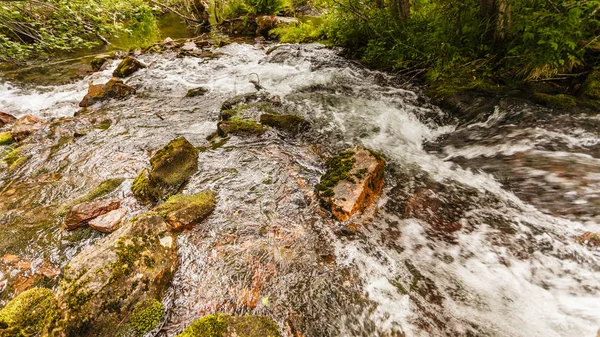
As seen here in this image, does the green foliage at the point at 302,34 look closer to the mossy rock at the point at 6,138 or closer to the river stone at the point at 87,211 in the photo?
the mossy rock at the point at 6,138

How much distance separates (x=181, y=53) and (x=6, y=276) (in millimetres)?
10400

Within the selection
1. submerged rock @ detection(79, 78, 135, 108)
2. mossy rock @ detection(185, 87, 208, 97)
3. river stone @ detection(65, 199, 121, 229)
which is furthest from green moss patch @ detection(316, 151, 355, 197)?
submerged rock @ detection(79, 78, 135, 108)

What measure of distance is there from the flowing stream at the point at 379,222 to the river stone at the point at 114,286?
0.23 metres

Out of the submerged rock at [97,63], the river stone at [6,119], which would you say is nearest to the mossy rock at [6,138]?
the river stone at [6,119]

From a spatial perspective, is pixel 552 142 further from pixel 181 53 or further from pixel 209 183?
pixel 181 53

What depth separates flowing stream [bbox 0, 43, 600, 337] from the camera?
7.73ft

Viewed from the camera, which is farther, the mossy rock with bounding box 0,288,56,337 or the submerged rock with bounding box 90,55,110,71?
the submerged rock with bounding box 90,55,110,71

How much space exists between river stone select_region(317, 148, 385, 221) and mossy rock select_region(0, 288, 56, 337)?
2.76m

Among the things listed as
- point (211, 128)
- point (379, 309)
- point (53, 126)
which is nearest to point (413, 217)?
point (379, 309)

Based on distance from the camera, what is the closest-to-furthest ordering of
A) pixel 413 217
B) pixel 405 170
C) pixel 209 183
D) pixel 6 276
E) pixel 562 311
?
pixel 562 311
pixel 6 276
pixel 413 217
pixel 209 183
pixel 405 170

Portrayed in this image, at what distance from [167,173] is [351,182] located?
2649 millimetres

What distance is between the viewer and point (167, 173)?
3.89 metres

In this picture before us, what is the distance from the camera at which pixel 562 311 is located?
2.23 m

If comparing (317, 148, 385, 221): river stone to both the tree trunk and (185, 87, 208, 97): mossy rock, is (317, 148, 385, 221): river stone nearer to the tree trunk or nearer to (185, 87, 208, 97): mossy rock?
the tree trunk
